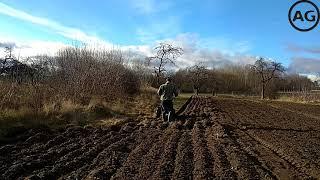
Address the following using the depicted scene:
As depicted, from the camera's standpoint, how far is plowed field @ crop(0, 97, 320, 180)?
24.9 feet

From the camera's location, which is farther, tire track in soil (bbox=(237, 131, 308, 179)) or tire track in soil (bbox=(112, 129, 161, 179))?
tire track in soil (bbox=(237, 131, 308, 179))

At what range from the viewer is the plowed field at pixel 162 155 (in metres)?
7.58

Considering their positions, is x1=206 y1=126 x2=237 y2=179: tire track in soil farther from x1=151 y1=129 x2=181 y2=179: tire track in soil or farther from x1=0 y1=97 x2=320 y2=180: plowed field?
x1=151 y1=129 x2=181 y2=179: tire track in soil

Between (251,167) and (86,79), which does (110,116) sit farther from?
(251,167)

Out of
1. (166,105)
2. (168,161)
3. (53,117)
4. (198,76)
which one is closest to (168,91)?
(166,105)

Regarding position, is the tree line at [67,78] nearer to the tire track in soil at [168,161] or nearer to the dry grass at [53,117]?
the dry grass at [53,117]

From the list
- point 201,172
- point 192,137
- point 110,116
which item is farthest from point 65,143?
point 110,116

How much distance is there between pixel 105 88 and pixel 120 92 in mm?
3356

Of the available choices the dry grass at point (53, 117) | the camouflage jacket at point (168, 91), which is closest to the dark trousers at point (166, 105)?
the camouflage jacket at point (168, 91)

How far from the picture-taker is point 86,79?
2423 cm

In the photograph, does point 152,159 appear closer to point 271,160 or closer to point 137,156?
point 137,156

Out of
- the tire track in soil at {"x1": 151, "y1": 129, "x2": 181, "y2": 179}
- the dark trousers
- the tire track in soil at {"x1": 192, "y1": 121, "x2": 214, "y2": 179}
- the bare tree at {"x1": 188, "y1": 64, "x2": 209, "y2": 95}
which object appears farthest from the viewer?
the bare tree at {"x1": 188, "y1": 64, "x2": 209, "y2": 95}

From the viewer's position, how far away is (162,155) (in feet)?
31.0

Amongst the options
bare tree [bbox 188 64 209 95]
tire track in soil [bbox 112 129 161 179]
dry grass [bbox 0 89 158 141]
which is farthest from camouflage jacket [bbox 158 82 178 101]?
bare tree [bbox 188 64 209 95]
